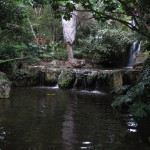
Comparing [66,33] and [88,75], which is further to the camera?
[66,33]

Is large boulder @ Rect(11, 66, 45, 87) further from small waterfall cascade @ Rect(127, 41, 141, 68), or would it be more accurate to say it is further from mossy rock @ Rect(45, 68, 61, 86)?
small waterfall cascade @ Rect(127, 41, 141, 68)

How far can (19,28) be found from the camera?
1132 cm

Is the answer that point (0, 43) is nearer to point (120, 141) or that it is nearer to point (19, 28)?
point (19, 28)

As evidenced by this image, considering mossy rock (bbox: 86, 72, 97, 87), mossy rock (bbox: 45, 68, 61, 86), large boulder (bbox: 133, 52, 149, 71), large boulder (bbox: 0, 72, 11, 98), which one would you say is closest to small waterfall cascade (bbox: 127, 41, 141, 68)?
large boulder (bbox: 133, 52, 149, 71)

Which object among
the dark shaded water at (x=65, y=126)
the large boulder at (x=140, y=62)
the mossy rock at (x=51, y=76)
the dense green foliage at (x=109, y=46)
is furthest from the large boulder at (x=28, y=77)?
the large boulder at (x=140, y=62)

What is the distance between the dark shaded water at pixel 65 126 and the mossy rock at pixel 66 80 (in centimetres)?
372

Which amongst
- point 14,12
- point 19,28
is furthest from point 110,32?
point 14,12

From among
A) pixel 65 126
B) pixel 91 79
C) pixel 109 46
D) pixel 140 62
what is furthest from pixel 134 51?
pixel 65 126

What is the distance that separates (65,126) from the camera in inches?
289

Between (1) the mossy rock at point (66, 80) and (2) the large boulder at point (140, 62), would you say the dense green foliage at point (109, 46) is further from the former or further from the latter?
(1) the mossy rock at point (66, 80)

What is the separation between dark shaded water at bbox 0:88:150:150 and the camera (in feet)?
19.6

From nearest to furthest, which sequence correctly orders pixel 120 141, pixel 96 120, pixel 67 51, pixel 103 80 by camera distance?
1. pixel 120 141
2. pixel 96 120
3. pixel 103 80
4. pixel 67 51

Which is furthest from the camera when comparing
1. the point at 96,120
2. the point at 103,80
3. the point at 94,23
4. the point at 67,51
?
the point at 94,23

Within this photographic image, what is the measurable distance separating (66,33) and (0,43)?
19.6 ft
